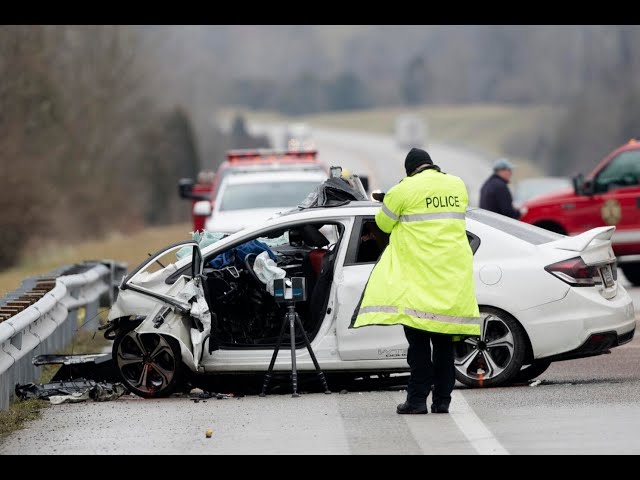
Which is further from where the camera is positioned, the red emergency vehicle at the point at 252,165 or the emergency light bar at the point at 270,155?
the emergency light bar at the point at 270,155

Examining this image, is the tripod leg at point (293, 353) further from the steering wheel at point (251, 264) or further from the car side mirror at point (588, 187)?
the car side mirror at point (588, 187)

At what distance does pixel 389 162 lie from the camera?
310 ft

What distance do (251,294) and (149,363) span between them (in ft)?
3.05

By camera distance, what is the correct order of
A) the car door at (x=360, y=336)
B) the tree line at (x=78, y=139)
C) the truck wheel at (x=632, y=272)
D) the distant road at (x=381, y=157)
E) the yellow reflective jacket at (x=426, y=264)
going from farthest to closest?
the distant road at (x=381, y=157)
the tree line at (x=78, y=139)
the truck wheel at (x=632, y=272)
the car door at (x=360, y=336)
the yellow reflective jacket at (x=426, y=264)

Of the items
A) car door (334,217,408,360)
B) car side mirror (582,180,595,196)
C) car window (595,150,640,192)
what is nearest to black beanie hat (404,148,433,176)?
car door (334,217,408,360)

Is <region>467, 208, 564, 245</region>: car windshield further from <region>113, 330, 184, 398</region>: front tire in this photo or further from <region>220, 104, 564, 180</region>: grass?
<region>220, 104, 564, 180</region>: grass

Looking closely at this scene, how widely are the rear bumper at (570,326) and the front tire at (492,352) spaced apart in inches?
3.9

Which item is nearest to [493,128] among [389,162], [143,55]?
[389,162]

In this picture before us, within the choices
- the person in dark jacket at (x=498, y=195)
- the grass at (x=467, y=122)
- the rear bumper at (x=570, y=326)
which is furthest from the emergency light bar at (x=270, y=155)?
the grass at (x=467, y=122)

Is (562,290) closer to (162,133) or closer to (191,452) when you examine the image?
(191,452)

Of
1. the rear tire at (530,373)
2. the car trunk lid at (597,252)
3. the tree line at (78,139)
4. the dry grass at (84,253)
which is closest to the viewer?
the car trunk lid at (597,252)

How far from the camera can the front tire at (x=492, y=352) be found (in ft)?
37.1

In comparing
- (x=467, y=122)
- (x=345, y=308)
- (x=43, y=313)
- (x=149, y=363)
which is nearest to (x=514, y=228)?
(x=345, y=308)
